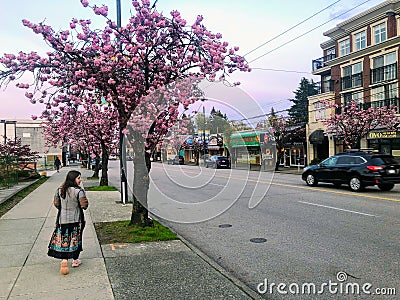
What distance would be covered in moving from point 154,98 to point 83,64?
64.3 inches

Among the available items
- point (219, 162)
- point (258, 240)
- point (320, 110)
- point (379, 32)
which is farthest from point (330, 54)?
point (258, 240)

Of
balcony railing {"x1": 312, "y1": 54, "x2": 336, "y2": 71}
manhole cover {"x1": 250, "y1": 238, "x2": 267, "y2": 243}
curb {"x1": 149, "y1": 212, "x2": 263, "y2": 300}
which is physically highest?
balcony railing {"x1": 312, "y1": 54, "x2": 336, "y2": 71}

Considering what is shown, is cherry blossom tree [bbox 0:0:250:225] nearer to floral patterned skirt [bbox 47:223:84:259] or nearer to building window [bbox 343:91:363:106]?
floral patterned skirt [bbox 47:223:84:259]

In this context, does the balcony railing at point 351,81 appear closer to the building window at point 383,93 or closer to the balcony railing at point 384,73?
the balcony railing at point 384,73

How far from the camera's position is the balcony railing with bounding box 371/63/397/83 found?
94.6 ft

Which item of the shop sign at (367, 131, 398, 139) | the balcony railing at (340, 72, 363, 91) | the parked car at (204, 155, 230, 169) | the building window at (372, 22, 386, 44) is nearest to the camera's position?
the shop sign at (367, 131, 398, 139)

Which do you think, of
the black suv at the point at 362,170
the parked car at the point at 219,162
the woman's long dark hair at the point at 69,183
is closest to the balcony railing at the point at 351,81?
the parked car at the point at 219,162

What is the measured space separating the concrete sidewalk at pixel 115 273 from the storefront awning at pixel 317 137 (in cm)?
2980

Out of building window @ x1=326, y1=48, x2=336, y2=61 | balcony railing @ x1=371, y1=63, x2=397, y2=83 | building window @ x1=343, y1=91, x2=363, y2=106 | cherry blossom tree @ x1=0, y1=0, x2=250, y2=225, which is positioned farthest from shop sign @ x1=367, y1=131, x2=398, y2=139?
cherry blossom tree @ x1=0, y1=0, x2=250, y2=225

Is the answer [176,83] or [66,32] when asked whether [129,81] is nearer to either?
[176,83]

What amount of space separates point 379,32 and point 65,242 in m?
31.3

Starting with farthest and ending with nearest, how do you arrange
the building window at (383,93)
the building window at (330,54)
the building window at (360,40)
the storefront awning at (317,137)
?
the building window at (330,54) < the storefront awning at (317,137) < the building window at (360,40) < the building window at (383,93)

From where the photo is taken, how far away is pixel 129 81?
8.63 meters

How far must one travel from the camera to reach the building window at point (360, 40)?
31938mm
